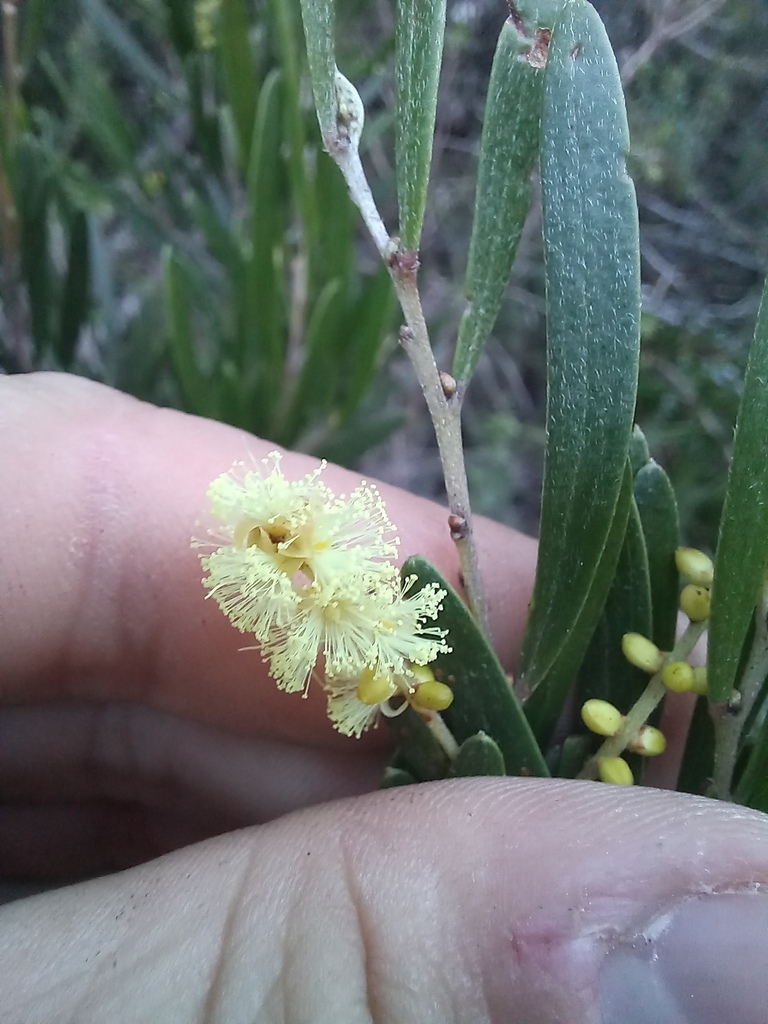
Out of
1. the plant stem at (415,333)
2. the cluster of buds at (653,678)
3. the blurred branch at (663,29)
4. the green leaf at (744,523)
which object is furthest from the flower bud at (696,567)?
the blurred branch at (663,29)

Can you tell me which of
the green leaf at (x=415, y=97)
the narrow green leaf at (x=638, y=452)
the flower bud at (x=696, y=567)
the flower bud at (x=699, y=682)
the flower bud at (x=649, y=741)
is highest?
the green leaf at (x=415, y=97)

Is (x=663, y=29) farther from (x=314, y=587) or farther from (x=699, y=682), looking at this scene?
(x=314, y=587)

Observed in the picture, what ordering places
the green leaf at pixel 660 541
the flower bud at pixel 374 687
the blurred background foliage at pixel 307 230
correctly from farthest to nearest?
the blurred background foliage at pixel 307 230, the green leaf at pixel 660 541, the flower bud at pixel 374 687

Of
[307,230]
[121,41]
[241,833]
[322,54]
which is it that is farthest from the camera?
[121,41]

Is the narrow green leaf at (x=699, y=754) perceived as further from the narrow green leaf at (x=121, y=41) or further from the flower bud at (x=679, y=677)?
the narrow green leaf at (x=121, y=41)

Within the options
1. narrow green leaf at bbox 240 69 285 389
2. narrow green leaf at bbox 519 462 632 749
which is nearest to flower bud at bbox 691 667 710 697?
narrow green leaf at bbox 519 462 632 749

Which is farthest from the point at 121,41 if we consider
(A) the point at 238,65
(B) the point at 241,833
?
(B) the point at 241,833

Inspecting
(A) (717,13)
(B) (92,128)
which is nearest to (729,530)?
(B) (92,128)
